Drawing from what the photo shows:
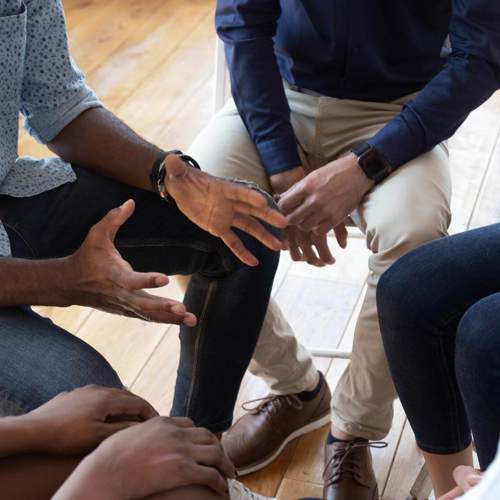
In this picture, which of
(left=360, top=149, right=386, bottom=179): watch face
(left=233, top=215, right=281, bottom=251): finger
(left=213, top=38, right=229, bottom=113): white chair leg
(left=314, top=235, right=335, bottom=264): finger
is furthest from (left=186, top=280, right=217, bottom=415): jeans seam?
(left=213, top=38, right=229, bottom=113): white chair leg

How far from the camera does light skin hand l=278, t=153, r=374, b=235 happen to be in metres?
1.50

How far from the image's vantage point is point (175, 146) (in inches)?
106

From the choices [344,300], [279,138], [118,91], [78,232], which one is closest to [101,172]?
[78,232]

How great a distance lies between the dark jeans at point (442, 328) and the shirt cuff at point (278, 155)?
33cm

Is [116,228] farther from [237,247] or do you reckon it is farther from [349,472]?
[349,472]

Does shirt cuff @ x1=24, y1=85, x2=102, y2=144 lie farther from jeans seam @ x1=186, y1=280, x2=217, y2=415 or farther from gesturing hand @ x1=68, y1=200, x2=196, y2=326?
jeans seam @ x1=186, y1=280, x2=217, y2=415

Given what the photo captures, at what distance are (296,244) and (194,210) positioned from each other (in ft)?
0.87

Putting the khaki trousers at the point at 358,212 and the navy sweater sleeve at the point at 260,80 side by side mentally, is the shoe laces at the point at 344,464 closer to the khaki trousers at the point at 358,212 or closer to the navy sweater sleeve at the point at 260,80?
the khaki trousers at the point at 358,212

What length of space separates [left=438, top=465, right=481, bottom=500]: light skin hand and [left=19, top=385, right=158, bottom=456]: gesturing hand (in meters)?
0.37

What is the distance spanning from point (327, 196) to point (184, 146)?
1.26 m

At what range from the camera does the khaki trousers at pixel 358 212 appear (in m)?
1.47

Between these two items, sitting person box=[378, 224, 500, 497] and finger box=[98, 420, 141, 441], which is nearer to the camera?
finger box=[98, 420, 141, 441]

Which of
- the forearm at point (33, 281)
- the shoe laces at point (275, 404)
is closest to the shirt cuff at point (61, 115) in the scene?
the forearm at point (33, 281)

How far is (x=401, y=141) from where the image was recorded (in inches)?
59.9
